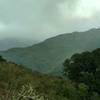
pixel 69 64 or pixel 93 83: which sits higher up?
pixel 69 64

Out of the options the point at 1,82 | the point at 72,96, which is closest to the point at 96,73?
the point at 72,96

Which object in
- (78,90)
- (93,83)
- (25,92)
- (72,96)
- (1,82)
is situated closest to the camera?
(25,92)

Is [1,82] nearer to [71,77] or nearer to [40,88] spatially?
[40,88]

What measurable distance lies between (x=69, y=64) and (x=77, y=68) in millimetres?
3037

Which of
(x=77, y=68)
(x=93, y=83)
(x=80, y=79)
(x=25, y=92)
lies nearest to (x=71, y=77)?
(x=77, y=68)

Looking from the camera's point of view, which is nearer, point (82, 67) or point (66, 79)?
point (66, 79)

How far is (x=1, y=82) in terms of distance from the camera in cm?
3612

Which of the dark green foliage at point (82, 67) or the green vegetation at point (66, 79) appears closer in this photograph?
the green vegetation at point (66, 79)

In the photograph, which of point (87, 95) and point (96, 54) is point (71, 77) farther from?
point (87, 95)

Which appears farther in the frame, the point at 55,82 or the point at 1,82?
the point at 55,82

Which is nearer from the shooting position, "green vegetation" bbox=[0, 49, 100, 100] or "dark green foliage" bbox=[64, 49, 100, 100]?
"green vegetation" bbox=[0, 49, 100, 100]

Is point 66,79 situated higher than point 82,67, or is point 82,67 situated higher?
point 82,67

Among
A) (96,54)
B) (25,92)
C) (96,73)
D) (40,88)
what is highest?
(96,54)

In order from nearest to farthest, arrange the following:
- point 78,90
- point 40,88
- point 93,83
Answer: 1. point 40,88
2. point 78,90
3. point 93,83
